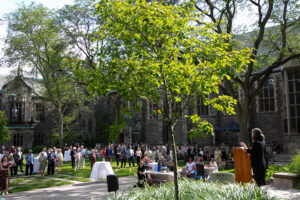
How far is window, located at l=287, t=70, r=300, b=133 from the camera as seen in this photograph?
27953mm

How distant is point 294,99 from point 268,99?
688 centimetres

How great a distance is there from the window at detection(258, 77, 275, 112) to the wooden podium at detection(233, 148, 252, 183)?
29.5m

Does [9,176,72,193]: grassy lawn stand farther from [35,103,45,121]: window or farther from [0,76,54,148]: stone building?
[35,103,45,121]: window

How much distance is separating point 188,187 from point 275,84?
3061 centimetres

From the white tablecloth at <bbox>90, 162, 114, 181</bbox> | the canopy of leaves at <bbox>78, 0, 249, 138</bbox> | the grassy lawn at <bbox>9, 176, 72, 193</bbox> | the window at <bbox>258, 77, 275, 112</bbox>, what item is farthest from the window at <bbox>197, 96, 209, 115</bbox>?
the canopy of leaves at <bbox>78, 0, 249, 138</bbox>

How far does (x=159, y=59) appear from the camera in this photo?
6.78 metres

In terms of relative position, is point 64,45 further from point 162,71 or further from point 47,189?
point 162,71

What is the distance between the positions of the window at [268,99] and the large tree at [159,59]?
3083 centimetres

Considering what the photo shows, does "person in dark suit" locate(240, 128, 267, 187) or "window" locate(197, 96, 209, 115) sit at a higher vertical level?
"window" locate(197, 96, 209, 115)

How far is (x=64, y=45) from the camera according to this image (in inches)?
1145

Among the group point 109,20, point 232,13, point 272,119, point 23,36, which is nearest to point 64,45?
point 23,36

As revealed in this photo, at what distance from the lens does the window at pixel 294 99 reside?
27953mm

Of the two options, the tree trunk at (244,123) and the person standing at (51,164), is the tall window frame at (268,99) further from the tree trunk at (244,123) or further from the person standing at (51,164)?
the person standing at (51,164)

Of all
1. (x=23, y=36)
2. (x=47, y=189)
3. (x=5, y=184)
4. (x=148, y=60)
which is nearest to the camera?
(x=148, y=60)
